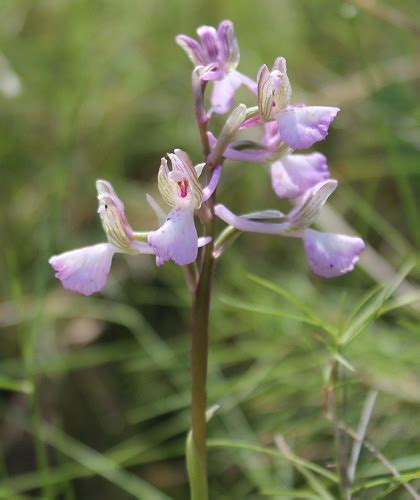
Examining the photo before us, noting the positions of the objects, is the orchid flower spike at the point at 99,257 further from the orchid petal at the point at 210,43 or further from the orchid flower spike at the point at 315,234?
the orchid petal at the point at 210,43

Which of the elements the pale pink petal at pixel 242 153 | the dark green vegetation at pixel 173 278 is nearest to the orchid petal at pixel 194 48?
the pale pink petal at pixel 242 153

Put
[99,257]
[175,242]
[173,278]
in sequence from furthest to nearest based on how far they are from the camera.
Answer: [173,278] < [99,257] < [175,242]

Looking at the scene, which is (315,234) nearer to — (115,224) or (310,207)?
(310,207)

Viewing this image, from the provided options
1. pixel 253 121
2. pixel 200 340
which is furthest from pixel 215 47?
pixel 200 340

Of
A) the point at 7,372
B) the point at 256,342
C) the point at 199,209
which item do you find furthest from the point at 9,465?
the point at 199,209

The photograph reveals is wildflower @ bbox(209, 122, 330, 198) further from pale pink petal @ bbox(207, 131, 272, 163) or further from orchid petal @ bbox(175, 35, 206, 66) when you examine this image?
orchid petal @ bbox(175, 35, 206, 66)

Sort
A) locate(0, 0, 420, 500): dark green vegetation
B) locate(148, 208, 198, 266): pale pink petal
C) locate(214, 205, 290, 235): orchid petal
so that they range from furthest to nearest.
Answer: locate(0, 0, 420, 500): dark green vegetation < locate(214, 205, 290, 235): orchid petal < locate(148, 208, 198, 266): pale pink petal

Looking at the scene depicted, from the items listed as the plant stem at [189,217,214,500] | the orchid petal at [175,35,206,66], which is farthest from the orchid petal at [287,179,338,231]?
the orchid petal at [175,35,206,66]
